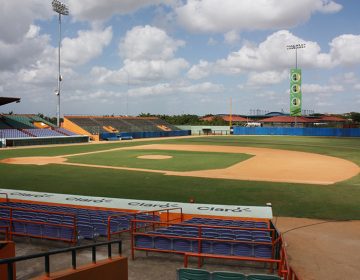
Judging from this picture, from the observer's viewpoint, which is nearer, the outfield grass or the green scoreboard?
the outfield grass

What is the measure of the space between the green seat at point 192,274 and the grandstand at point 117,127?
6290 centimetres

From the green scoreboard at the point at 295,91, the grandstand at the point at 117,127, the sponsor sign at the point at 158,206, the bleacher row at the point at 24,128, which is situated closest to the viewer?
the sponsor sign at the point at 158,206

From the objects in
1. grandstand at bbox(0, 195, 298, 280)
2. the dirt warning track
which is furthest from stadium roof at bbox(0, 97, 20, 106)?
grandstand at bbox(0, 195, 298, 280)

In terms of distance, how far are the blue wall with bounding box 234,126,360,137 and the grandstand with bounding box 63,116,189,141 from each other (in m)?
15.8

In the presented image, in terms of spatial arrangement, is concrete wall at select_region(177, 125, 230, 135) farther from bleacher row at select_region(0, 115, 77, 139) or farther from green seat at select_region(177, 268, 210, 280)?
green seat at select_region(177, 268, 210, 280)

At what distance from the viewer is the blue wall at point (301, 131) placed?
83.0 meters

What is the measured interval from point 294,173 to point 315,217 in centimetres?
1256

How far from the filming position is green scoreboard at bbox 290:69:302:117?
262 ft

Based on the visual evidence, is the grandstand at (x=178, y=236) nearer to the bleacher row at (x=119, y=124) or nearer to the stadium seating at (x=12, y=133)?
the stadium seating at (x=12, y=133)

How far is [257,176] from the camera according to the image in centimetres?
2638

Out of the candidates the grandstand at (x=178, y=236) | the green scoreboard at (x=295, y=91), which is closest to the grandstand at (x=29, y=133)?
the grandstand at (x=178, y=236)

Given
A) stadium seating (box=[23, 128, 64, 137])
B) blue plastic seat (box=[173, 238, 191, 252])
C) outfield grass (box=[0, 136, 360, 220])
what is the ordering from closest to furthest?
1. blue plastic seat (box=[173, 238, 191, 252])
2. outfield grass (box=[0, 136, 360, 220])
3. stadium seating (box=[23, 128, 64, 137])

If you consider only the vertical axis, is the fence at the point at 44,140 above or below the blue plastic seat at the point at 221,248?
above

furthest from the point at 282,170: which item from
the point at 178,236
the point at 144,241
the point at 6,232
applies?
the point at 6,232
